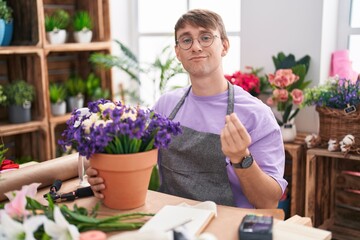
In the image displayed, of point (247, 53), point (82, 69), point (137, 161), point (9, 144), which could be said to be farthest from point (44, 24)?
point (137, 161)

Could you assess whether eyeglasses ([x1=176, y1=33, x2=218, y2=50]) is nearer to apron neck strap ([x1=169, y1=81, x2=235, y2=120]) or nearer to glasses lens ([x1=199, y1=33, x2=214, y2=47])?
glasses lens ([x1=199, y1=33, x2=214, y2=47])

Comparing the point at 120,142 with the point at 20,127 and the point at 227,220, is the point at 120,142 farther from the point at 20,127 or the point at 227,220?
the point at 20,127

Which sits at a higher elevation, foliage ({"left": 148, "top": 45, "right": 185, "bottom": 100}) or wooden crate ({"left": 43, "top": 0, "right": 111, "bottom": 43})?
wooden crate ({"left": 43, "top": 0, "right": 111, "bottom": 43})

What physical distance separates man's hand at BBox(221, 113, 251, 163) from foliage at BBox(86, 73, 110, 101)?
2280 millimetres

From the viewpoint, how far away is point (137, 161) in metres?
1.28

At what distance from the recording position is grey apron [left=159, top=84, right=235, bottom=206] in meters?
1.71

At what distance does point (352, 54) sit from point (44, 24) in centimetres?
208

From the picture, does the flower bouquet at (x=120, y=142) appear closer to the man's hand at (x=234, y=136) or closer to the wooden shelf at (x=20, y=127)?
the man's hand at (x=234, y=136)

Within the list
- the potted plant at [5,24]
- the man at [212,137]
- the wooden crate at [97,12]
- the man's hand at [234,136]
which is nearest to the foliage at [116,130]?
the man's hand at [234,136]

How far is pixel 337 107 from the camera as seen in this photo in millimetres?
2596

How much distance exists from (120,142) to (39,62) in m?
2.10

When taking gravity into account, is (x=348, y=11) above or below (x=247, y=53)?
above

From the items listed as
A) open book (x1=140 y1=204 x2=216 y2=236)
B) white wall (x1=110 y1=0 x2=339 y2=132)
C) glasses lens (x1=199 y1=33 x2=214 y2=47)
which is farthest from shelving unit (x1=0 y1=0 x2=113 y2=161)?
open book (x1=140 y1=204 x2=216 y2=236)

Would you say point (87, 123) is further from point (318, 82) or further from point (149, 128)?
point (318, 82)
